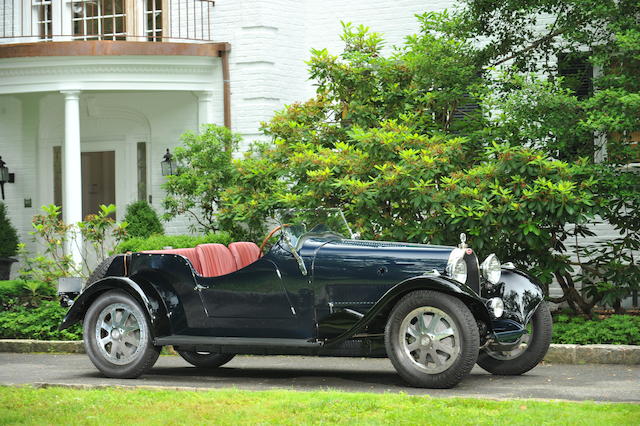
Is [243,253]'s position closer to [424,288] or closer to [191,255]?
[191,255]

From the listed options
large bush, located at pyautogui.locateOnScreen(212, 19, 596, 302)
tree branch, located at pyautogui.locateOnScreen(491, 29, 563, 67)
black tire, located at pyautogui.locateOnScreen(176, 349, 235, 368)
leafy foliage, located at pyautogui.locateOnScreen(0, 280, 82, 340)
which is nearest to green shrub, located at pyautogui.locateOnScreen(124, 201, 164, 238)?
large bush, located at pyautogui.locateOnScreen(212, 19, 596, 302)

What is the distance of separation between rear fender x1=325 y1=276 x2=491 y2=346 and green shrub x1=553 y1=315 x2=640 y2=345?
264 centimetres

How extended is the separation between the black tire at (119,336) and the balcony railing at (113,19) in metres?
8.32

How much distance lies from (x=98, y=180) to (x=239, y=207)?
18.5 ft

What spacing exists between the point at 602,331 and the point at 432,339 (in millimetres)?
3238

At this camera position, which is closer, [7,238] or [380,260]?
[380,260]

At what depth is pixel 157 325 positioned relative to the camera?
30.0ft

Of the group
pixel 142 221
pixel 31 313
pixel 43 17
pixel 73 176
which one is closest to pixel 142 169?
pixel 142 221

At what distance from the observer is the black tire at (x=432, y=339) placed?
A: 26.1ft

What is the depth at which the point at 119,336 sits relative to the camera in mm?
9312

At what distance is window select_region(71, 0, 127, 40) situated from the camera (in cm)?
1747

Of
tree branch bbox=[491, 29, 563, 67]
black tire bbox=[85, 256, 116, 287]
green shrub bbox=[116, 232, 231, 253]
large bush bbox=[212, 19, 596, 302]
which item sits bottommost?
black tire bbox=[85, 256, 116, 287]

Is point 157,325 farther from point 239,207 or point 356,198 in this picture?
point 239,207

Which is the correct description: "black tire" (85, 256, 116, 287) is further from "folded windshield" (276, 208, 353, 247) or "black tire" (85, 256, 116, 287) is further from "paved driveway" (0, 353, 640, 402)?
"folded windshield" (276, 208, 353, 247)
